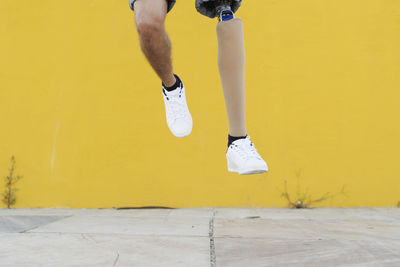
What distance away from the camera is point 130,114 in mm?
3699

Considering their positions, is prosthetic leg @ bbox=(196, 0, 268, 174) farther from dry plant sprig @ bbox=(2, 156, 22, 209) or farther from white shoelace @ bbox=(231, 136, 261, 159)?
dry plant sprig @ bbox=(2, 156, 22, 209)

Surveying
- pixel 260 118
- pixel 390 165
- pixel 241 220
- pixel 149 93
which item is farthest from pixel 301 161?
pixel 149 93

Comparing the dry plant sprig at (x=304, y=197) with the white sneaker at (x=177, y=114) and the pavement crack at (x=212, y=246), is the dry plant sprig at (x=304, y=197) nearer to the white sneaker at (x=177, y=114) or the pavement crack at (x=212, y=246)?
the pavement crack at (x=212, y=246)

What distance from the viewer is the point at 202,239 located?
7.05 feet

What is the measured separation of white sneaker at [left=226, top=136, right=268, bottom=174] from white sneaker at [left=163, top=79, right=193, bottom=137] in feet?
0.63

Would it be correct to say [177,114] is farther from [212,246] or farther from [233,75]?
[212,246]

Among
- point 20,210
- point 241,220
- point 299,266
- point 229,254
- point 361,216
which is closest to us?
point 299,266

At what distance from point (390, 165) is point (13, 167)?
128 inches

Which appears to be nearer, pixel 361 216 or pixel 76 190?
pixel 361 216

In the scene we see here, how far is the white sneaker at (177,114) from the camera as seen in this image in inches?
64.0

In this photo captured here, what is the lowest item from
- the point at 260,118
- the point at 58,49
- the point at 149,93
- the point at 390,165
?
the point at 390,165

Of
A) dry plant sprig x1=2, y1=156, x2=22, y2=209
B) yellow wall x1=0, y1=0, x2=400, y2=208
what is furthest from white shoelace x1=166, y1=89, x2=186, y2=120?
dry plant sprig x1=2, y1=156, x2=22, y2=209

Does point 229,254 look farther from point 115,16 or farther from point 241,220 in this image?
point 115,16

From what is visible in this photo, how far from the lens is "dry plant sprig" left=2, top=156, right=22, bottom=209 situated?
12.2ft
